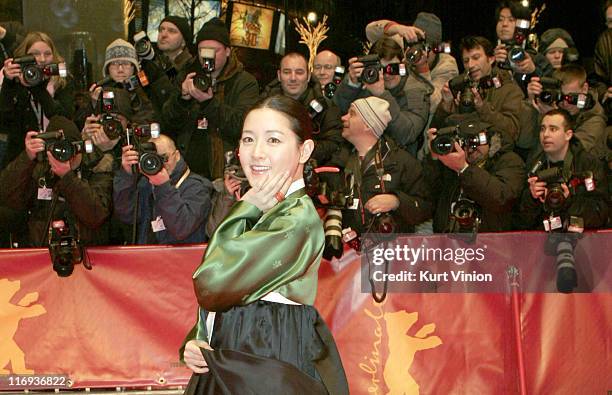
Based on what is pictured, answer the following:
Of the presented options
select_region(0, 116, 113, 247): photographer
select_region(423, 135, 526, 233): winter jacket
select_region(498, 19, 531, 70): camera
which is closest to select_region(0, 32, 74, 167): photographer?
select_region(0, 116, 113, 247): photographer

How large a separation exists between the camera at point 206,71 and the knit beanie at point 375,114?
3.77 ft

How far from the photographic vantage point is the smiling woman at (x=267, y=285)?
11.4ft

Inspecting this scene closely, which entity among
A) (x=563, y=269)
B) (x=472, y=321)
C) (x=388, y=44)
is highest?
(x=388, y=44)

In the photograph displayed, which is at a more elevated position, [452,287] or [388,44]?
[388,44]

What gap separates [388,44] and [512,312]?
2.56 m

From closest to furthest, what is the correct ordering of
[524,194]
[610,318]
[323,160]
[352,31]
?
1. [610,318]
2. [524,194]
3. [323,160]
4. [352,31]

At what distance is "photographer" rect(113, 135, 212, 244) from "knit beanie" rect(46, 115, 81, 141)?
451 mm

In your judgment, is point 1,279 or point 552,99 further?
point 552,99

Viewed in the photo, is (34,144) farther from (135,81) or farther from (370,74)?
(370,74)

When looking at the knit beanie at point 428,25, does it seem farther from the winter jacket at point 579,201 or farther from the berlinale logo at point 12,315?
the berlinale logo at point 12,315

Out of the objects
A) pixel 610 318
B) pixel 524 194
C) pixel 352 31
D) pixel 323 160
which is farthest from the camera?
pixel 352 31

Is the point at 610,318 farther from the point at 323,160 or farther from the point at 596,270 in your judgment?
the point at 323,160

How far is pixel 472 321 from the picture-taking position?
6570 mm

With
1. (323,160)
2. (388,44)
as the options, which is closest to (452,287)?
(323,160)
